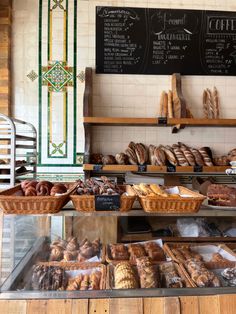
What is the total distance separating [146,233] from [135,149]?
115 cm

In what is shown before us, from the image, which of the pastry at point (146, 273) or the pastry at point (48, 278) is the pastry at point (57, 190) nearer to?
the pastry at point (48, 278)

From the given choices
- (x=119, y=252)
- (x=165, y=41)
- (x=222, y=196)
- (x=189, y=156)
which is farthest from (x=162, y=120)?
(x=119, y=252)

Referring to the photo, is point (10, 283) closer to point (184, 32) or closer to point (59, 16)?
point (59, 16)

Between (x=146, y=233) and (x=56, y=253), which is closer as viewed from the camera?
(x=56, y=253)

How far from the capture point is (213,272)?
5.29 ft

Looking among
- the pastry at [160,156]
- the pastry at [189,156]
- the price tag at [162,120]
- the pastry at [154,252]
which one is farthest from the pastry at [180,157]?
the pastry at [154,252]

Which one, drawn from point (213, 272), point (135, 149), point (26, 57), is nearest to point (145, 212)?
point (213, 272)

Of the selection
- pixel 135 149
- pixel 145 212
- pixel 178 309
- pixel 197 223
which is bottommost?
pixel 178 309

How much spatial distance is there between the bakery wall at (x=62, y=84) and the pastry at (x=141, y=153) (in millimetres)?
191

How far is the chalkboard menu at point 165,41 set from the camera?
11.0ft

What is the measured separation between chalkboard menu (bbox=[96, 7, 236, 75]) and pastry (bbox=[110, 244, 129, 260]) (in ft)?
7.05

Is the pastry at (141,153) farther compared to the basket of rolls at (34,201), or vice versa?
the pastry at (141,153)

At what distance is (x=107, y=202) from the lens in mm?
1372

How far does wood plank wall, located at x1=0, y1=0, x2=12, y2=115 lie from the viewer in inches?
128
